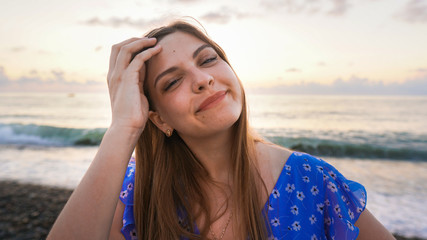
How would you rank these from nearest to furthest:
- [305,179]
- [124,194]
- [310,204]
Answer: [310,204]
[305,179]
[124,194]

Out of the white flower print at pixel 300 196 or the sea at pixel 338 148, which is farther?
the sea at pixel 338 148

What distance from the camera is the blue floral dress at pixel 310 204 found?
76.3 inches

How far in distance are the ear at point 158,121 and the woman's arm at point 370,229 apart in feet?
5.24

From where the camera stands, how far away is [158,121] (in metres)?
2.31

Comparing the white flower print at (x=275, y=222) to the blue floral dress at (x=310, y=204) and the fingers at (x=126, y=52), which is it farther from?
the fingers at (x=126, y=52)

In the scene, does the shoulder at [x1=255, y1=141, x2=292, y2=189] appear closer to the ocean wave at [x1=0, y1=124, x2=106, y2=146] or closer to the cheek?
the cheek

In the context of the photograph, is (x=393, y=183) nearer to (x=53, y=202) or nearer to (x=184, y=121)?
(x=184, y=121)

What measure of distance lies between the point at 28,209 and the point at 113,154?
474cm

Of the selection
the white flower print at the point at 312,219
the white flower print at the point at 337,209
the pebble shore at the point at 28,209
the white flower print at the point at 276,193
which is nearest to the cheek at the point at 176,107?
the white flower print at the point at 276,193

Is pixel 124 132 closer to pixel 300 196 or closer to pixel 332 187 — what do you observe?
pixel 300 196

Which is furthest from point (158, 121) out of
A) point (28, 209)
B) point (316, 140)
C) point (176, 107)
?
point (316, 140)

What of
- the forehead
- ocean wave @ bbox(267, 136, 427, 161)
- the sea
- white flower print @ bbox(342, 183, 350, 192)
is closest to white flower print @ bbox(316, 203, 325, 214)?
white flower print @ bbox(342, 183, 350, 192)

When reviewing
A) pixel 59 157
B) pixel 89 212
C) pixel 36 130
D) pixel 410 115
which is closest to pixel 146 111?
pixel 89 212

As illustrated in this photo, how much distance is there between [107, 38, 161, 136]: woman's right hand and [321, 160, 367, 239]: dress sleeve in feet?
4.76
